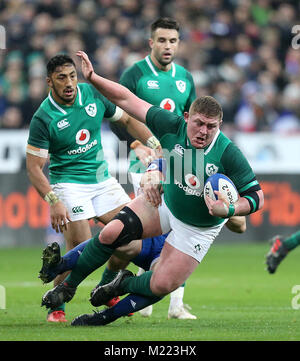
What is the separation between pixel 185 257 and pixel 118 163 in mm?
8239

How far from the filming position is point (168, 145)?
736 centimetres

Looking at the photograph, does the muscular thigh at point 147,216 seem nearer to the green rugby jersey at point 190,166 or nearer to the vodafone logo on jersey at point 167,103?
the green rugby jersey at point 190,166

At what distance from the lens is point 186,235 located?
7.36 m

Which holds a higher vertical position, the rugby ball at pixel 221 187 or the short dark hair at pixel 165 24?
the short dark hair at pixel 165 24

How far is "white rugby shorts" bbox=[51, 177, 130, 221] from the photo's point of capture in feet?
27.2

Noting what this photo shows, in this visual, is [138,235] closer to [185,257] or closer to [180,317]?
[185,257]

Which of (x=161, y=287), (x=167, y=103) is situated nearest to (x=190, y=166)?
(x=161, y=287)

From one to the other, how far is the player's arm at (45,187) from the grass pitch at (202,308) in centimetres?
92

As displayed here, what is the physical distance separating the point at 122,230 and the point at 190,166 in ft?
2.53

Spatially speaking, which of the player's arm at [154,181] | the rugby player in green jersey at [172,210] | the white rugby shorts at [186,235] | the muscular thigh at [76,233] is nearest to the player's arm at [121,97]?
the rugby player in green jersey at [172,210]

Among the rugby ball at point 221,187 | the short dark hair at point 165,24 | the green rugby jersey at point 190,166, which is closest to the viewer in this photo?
the rugby ball at point 221,187

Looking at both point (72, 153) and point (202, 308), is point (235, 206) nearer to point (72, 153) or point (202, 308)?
point (72, 153)

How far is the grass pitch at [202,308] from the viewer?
682 cm

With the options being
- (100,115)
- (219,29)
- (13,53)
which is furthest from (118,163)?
(100,115)
